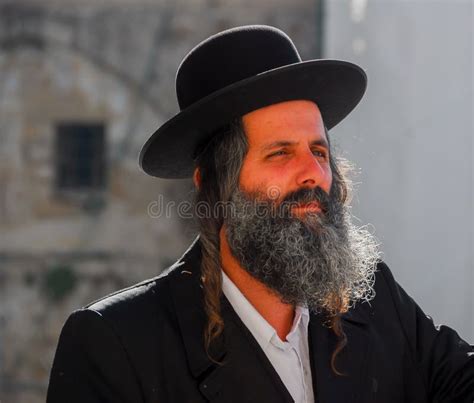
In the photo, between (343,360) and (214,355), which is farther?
(343,360)

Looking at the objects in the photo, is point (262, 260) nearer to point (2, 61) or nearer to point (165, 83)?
point (165, 83)

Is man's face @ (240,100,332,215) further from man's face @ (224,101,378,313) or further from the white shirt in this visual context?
the white shirt

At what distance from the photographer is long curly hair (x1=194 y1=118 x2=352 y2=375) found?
251 cm

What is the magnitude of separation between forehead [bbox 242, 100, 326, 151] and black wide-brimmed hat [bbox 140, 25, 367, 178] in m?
0.03

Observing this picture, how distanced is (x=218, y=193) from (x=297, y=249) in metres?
0.36

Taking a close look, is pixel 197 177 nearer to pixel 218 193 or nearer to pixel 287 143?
pixel 218 193

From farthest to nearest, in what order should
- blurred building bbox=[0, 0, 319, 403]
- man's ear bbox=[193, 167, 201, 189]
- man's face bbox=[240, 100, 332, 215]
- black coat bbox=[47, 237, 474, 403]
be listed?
blurred building bbox=[0, 0, 319, 403] < man's ear bbox=[193, 167, 201, 189] < man's face bbox=[240, 100, 332, 215] < black coat bbox=[47, 237, 474, 403]

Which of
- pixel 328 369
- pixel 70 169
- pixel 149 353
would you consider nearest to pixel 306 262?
pixel 328 369

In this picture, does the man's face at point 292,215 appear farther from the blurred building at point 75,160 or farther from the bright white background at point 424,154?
the blurred building at point 75,160

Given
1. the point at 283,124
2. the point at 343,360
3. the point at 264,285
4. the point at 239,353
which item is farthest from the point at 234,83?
the point at 343,360

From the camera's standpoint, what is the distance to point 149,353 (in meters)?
2.36

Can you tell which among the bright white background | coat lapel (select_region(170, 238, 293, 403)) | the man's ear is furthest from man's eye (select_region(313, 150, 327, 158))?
the bright white background

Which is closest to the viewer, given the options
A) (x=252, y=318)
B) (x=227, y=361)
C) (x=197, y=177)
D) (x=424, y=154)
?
(x=227, y=361)

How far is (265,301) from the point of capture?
2604 mm
